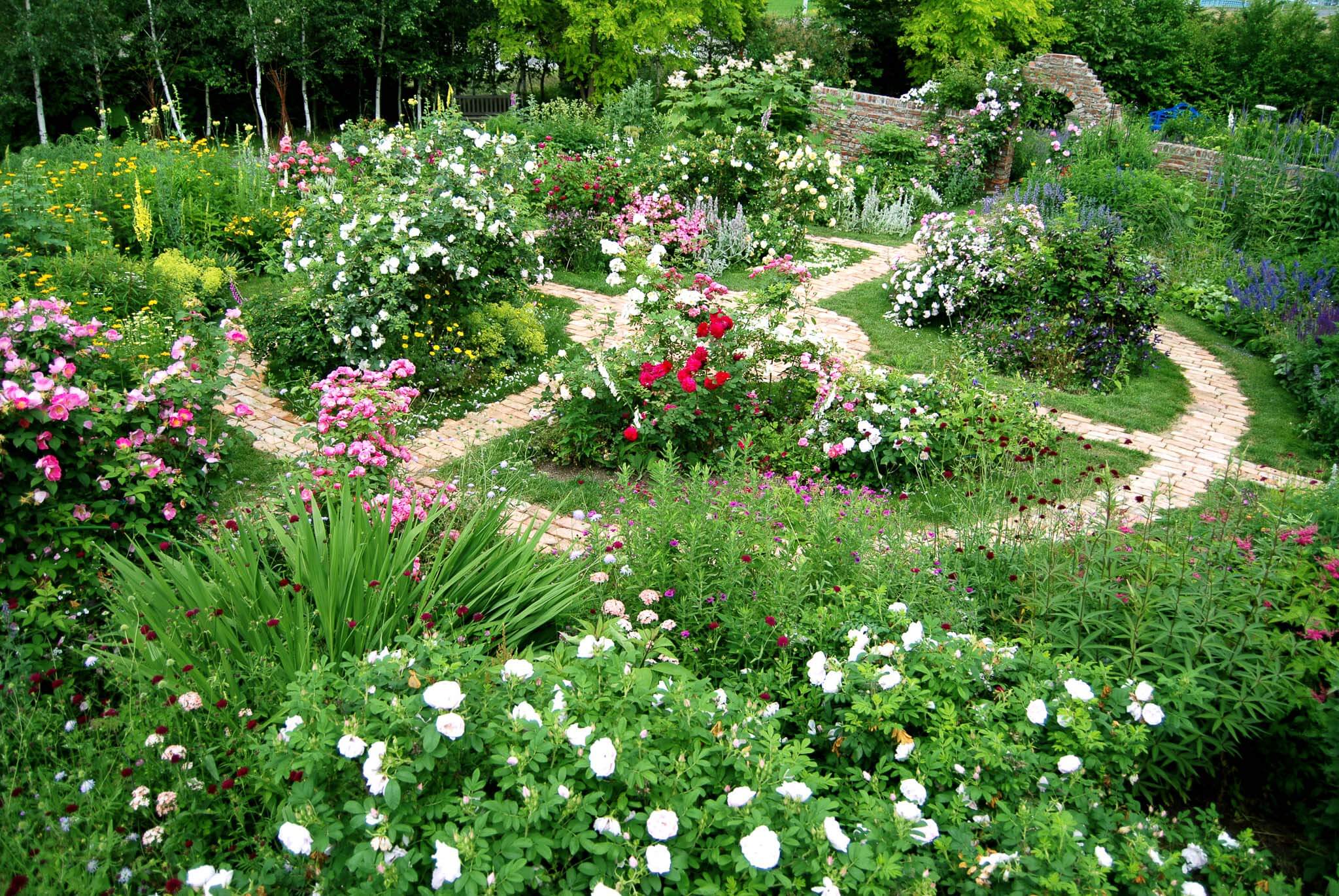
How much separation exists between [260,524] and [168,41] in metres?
17.6

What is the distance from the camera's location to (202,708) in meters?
2.73

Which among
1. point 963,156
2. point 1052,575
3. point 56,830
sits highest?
point 963,156

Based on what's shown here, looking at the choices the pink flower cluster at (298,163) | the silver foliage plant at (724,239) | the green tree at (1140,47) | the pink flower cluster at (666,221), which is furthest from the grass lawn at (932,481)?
the green tree at (1140,47)

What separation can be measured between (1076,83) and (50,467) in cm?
1650

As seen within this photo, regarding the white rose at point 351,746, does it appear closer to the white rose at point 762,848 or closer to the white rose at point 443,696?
the white rose at point 443,696

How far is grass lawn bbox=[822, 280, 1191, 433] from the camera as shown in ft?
20.8


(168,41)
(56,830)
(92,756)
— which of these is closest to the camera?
(56,830)

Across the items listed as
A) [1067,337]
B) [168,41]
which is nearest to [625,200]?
[1067,337]

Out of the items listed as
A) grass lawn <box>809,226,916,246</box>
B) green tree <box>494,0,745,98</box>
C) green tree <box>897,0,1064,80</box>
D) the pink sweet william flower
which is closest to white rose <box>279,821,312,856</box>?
the pink sweet william flower

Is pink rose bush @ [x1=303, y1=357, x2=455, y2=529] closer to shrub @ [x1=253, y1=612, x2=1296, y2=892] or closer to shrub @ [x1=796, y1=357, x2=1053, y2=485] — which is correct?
shrub @ [x1=253, y1=612, x2=1296, y2=892]

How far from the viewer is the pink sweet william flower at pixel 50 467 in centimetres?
364

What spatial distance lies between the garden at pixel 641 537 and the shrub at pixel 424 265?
0.12 ft

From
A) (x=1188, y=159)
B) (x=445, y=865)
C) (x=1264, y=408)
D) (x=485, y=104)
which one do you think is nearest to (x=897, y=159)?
(x=1188, y=159)

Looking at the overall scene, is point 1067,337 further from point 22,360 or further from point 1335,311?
Result: point 22,360
